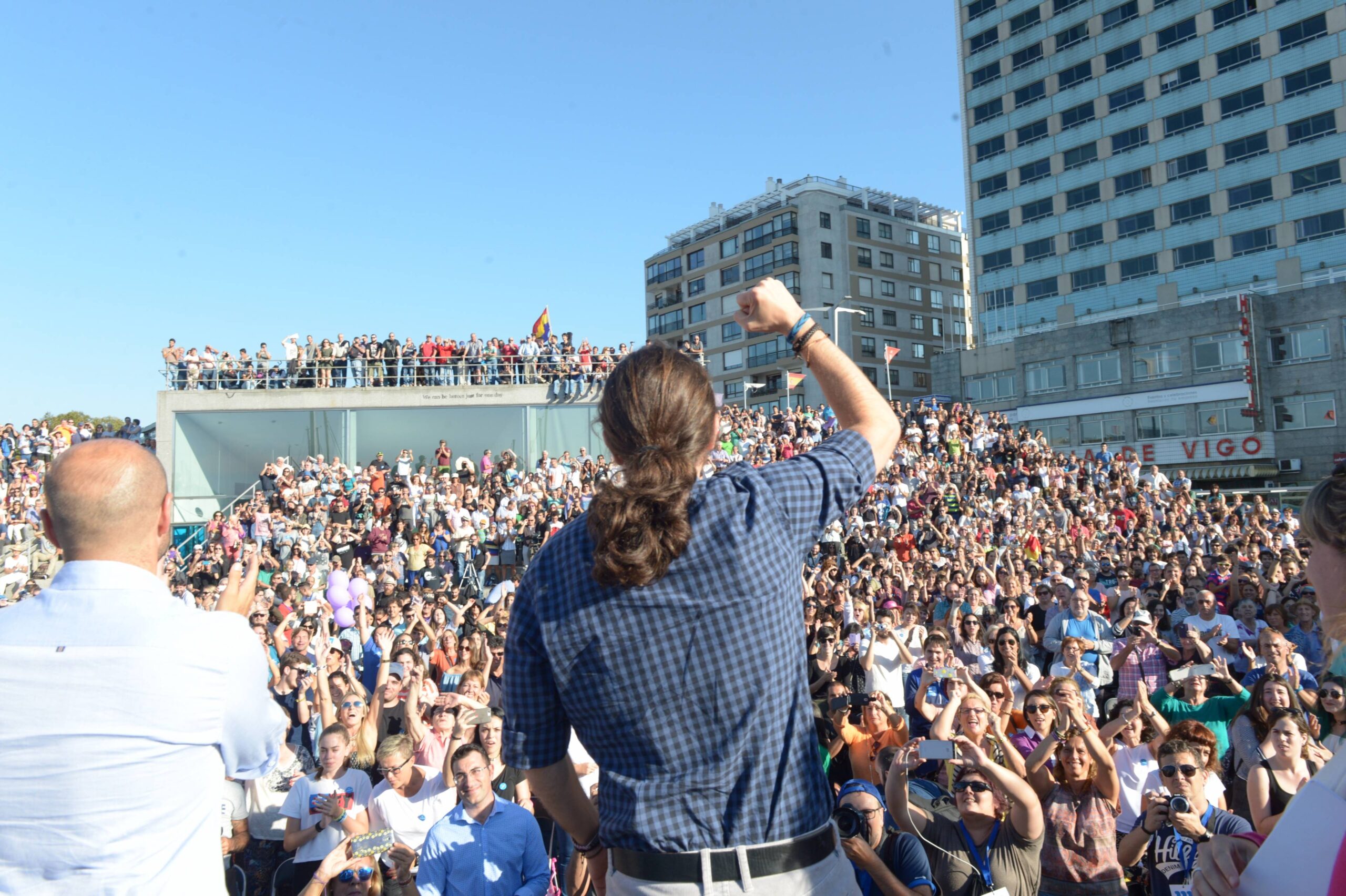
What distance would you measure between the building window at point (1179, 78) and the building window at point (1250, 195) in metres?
5.84

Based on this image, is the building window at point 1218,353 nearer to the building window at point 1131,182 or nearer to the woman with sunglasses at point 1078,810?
the building window at point 1131,182

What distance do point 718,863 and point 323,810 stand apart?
4.83 meters

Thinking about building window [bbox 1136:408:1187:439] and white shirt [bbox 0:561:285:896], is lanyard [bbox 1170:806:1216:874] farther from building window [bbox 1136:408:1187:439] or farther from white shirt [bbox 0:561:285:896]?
building window [bbox 1136:408:1187:439]

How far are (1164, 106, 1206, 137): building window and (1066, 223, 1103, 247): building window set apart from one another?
16.7 ft

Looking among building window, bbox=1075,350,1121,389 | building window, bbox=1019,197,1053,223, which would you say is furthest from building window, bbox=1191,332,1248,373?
building window, bbox=1019,197,1053,223

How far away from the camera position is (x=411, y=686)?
7.11 m

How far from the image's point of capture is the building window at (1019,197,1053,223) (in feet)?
158

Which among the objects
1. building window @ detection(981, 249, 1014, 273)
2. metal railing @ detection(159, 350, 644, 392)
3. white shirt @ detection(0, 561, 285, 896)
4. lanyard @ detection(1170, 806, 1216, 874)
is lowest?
lanyard @ detection(1170, 806, 1216, 874)

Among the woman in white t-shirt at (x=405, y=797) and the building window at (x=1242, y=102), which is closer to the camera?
the woman in white t-shirt at (x=405, y=797)

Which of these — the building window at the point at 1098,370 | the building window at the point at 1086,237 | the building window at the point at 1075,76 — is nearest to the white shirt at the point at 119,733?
the building window at the point at 1098,370

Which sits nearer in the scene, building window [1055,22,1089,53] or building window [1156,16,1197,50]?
building window [1156,16,1197,50]

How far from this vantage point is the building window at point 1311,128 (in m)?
38.6

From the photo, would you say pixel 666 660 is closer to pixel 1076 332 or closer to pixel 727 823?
pixel 727 823

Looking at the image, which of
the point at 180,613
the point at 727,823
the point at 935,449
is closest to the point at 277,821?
the point at 180,613
